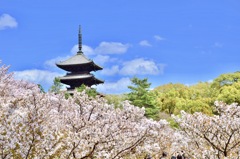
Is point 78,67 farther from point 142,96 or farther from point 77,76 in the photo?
point 142,96

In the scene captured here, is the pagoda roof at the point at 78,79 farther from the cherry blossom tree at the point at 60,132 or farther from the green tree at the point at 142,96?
the cherry blossom tree at the point at 60,132

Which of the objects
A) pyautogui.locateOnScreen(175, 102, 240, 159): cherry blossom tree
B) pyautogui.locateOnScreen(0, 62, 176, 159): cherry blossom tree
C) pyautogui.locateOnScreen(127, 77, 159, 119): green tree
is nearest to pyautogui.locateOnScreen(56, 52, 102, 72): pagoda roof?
pyautogui.locateOnScreen(127, 77, 159, 119): green tree

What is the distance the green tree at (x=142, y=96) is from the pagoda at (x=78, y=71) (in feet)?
26.1

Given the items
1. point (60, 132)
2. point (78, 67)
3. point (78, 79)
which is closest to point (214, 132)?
point (60, 132)

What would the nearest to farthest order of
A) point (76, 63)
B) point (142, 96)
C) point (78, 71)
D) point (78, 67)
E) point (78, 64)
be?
point (142, 96) → point (78, 64) → point (76, 63) → point (78, 67) → point (78, 71)

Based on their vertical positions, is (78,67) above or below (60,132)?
above

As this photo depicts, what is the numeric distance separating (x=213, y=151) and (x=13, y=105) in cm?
556

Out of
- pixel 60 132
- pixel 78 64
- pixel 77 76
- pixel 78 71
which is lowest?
pixel 60 132

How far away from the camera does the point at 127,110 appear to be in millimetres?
9539

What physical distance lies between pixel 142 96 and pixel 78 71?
41.2ft

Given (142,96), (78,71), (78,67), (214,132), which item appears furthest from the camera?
(78,71)

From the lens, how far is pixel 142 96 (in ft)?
127

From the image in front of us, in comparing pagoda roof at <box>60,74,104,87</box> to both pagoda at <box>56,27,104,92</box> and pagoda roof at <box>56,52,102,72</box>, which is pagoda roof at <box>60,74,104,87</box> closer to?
pagoda at <box>56,27,104,92</box>

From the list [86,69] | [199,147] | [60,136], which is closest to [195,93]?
[86,69]
